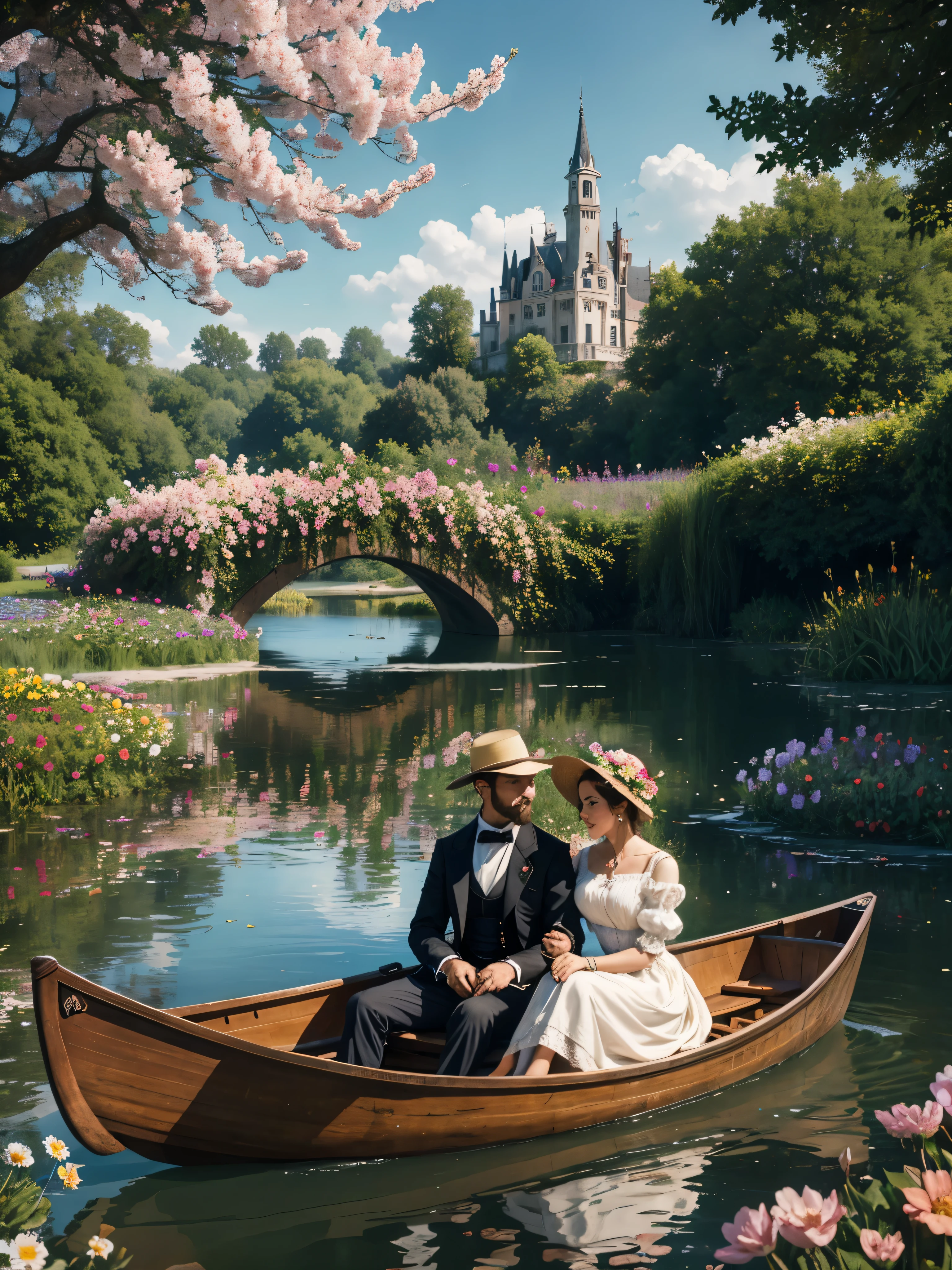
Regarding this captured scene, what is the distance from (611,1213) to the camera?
11.7 feet

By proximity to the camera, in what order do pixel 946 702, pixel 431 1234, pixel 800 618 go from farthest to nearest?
pixel 800 618 → pixel 946 702 → pixel 431 1234

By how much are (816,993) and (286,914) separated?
2.92 meters

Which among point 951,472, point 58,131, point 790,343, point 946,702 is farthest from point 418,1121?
point 790,343

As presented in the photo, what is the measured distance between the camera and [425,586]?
27.0 metres

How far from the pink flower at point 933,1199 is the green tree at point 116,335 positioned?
55.4 m

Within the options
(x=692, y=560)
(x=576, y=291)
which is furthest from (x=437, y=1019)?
(x=576, y=291)

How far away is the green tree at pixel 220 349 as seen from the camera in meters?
130

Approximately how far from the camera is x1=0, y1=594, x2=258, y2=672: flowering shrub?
624 inches

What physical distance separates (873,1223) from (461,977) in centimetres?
194

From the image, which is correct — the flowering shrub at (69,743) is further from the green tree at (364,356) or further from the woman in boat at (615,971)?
the green tree at (364,356)

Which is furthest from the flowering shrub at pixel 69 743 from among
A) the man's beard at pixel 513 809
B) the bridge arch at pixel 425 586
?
the bridge arch at pixel 425 586

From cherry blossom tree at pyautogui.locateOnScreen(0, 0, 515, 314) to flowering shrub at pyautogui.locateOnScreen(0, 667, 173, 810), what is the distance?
3.71 m

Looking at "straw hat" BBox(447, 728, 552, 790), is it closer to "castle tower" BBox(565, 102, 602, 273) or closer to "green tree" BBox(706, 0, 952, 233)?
"green tree" BBox(706, 0, 952, 233)

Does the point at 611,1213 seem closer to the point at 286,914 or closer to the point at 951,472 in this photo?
the point at 286,914
